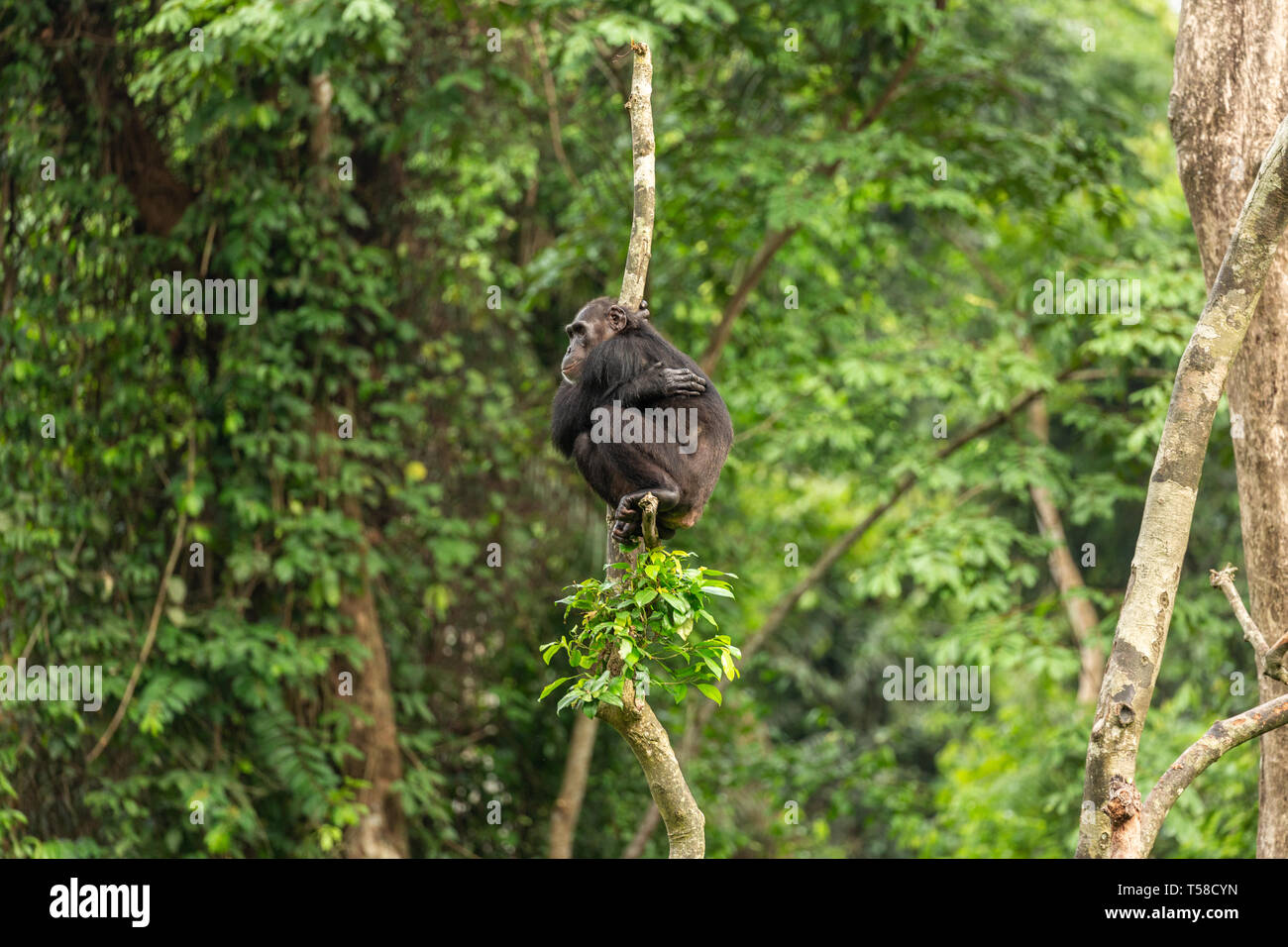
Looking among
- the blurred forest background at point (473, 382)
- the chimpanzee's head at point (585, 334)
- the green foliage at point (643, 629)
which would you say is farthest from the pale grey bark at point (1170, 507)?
the blurred forest background at point (473, 382)

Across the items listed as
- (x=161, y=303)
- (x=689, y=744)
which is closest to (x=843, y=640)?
(x=689, y=744)

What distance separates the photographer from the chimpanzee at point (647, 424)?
4.67 m

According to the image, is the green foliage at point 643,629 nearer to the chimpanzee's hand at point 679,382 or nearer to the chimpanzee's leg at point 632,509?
the chimpanzee's leg at point 632,509

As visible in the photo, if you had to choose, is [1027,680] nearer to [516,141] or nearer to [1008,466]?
[1008,466]

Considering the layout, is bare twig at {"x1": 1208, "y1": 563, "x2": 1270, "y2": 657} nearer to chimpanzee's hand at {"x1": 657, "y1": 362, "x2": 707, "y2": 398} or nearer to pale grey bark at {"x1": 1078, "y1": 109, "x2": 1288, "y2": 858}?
pale grey bark at {"x1": 1078, "y1": 109, "x2": 1288, "y2": 858}

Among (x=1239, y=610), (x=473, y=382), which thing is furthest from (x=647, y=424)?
(x=473, y=382)

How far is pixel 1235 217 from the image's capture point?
513cm

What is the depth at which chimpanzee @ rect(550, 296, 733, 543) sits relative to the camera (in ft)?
15.3

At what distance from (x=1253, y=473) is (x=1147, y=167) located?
11.7 metres

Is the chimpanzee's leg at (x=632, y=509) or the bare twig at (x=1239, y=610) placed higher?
the chimpanzee's leg at (x=632, y=509)

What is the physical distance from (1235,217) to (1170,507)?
170cm

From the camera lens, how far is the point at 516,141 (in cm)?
984

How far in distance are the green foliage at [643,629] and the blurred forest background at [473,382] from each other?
4.33 meters

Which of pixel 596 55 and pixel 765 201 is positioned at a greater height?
pixel 596 55
